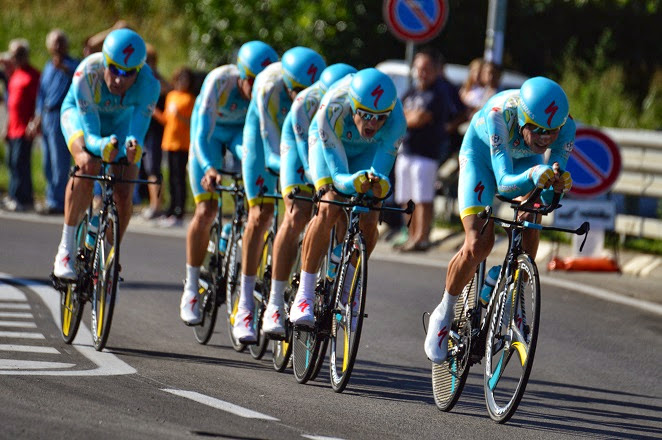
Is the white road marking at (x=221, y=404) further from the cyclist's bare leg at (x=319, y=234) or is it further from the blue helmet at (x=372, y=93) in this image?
the blue helmet at (x=372, y=93)

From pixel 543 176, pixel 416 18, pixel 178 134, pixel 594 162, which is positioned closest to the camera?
pixel 543 176

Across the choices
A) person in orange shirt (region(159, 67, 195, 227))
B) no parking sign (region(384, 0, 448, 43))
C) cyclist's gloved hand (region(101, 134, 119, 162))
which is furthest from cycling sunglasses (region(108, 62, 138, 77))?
person in orange shirt (region(159, 67, 195, 227))

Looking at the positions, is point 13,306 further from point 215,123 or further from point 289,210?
point 289,210

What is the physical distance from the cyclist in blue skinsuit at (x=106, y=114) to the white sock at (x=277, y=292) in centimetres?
117

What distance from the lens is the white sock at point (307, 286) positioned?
29.0 ft

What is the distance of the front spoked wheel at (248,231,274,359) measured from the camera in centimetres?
973

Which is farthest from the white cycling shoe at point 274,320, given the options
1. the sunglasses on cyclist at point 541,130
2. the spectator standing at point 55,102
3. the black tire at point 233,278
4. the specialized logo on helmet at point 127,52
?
the spectator standing at point 55,102

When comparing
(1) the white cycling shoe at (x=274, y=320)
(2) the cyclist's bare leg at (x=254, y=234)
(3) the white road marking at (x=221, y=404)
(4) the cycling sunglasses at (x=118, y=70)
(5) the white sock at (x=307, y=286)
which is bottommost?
(3) the white road marking at (x=221, y=404)

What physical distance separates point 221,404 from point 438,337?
131 centimetres

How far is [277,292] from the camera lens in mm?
9242

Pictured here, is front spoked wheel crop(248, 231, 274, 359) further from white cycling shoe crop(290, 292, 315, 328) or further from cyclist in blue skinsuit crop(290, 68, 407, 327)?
cyclist in blue skinsuit crop(290, 68, 407, 327)

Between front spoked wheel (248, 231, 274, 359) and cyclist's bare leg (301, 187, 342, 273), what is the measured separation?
0.86 m

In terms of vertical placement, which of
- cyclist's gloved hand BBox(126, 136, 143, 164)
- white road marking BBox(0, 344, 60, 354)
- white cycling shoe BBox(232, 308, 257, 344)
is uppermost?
cyclist's gloved hand BBox(126, 136, 143, 164)

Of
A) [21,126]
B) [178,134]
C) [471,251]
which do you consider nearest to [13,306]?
[471,251]
